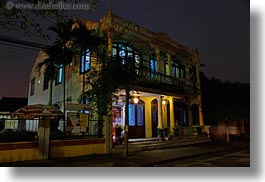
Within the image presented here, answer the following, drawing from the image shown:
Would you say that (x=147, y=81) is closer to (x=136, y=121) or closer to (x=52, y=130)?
(x=136, y=121)

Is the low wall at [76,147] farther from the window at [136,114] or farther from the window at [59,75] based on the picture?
the window at [59,75]

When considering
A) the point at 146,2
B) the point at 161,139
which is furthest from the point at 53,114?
the point at 161,139

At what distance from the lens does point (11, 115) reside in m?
6.54

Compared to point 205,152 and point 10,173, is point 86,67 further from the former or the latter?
point 10,173

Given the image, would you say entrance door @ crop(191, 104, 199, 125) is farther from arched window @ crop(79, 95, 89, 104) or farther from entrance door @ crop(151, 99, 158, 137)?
arched window @ crop(79, 95, 89, 104)

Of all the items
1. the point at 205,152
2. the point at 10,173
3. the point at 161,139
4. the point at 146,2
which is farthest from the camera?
the point at 161,139

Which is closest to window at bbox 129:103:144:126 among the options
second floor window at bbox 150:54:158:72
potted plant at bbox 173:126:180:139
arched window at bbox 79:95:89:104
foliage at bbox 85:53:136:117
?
potted plant at bbox 173:126:180:139

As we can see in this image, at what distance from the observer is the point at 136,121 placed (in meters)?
10.7

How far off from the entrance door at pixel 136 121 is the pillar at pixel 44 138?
4644 mm

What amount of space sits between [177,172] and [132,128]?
651 cm

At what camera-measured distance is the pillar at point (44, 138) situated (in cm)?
600

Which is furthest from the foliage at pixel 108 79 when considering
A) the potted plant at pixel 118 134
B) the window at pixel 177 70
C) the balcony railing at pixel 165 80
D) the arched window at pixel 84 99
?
the window at pixel 177 70

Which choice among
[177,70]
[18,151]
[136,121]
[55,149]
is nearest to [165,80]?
[177,70]

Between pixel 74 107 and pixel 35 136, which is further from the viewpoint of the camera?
pixel 74 107
